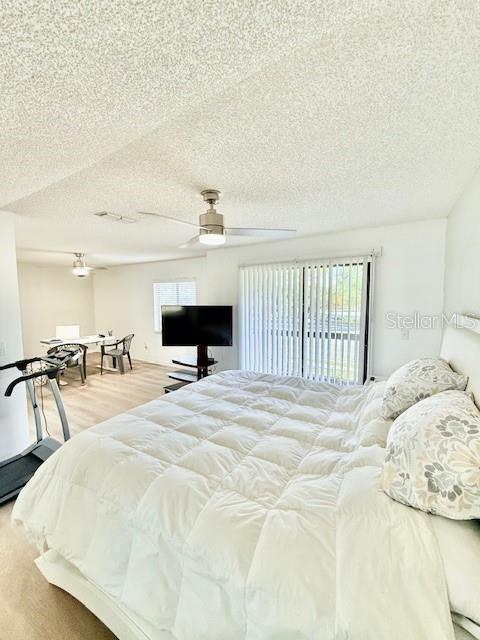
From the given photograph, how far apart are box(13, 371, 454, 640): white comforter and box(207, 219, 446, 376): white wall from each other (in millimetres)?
1768

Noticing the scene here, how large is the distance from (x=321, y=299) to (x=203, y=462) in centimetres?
280

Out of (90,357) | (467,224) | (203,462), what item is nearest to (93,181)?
(203,462)

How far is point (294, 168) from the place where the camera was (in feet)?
5.94

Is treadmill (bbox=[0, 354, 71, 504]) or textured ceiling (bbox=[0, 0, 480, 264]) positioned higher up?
textured ceiling (bbox=[0, 0, 480, 264])

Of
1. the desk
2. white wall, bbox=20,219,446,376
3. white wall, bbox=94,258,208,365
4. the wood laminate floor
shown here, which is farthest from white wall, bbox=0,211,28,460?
white wall, bbox=94,258,208,365

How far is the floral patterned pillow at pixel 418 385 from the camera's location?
60.6 inches

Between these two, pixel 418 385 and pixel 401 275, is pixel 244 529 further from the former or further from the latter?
pixel 401 275

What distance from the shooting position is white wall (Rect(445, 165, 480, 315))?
186 cm

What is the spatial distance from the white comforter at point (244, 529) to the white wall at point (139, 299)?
14.7ft

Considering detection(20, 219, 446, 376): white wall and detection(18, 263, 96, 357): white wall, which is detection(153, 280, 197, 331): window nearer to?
detection(20, 219, 446, 376): white wall

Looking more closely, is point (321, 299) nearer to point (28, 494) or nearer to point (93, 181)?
point (93, 181)

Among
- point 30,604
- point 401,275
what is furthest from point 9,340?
point 401,275

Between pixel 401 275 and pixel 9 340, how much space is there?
4.15 metres

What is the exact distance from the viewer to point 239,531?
102 cm
